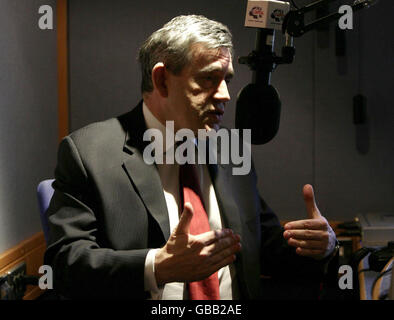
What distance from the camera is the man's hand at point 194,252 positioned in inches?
35.5

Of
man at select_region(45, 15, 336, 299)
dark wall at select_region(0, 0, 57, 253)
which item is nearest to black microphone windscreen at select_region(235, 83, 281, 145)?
man at select_region(45, 15, 336, 299)

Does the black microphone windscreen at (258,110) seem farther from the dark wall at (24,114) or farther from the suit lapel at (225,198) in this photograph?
the dark wall at (24,114)

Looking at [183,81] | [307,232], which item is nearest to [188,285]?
[307,232]

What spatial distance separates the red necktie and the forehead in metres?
0.28

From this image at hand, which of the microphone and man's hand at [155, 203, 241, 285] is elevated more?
the microphone

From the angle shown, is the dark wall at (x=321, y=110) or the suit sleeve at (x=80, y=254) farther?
the dark wall at (x=321, y=110)

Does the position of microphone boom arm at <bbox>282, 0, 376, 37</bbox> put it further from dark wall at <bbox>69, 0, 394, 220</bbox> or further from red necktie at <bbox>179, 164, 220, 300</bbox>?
dark wall at <bbox>69, 0, 394, 220</bbox>

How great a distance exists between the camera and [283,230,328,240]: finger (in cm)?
104

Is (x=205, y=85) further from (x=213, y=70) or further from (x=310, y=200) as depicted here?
(x=310, y=200)

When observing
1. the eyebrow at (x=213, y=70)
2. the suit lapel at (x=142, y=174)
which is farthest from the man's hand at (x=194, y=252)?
the eyebrow at (x=213, y=70)

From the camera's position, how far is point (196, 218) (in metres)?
1.14

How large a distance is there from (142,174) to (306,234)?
42cm
